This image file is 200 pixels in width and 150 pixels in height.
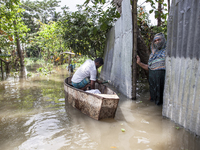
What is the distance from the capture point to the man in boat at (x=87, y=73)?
15.9 ft

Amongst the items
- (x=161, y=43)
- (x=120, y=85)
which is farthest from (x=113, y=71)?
(x=161, y=43)

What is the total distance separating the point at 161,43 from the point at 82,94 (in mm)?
2492

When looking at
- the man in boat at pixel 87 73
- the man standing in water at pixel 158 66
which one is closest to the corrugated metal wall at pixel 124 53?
the man standing in water at pixel 158 66

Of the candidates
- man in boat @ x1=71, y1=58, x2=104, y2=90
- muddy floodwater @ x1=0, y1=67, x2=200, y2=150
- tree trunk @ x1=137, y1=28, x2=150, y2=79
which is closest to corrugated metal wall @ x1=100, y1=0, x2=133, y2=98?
tree trunk @ x1=137, y1=28, x2=150, y2=79

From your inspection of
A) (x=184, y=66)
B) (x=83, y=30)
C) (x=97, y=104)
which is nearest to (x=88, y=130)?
(x=97, y=104)

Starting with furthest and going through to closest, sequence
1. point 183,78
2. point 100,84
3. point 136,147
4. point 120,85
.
Answer: point 120,85
point 100,84
point 183,78
point 136,147

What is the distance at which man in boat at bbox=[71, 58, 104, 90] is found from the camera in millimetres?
4844

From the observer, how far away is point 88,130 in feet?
11.2

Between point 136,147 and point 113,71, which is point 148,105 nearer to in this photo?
point 136,147

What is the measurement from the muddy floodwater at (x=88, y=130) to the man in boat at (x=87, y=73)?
0.87 meters

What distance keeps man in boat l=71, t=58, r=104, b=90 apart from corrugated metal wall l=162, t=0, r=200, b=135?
205 cm

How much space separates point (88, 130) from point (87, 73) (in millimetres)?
2037

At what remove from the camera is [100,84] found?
5.56 metres

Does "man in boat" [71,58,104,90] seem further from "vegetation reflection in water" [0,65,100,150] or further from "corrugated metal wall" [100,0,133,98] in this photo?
"corrugated metal wall" [100,0,133,98]
